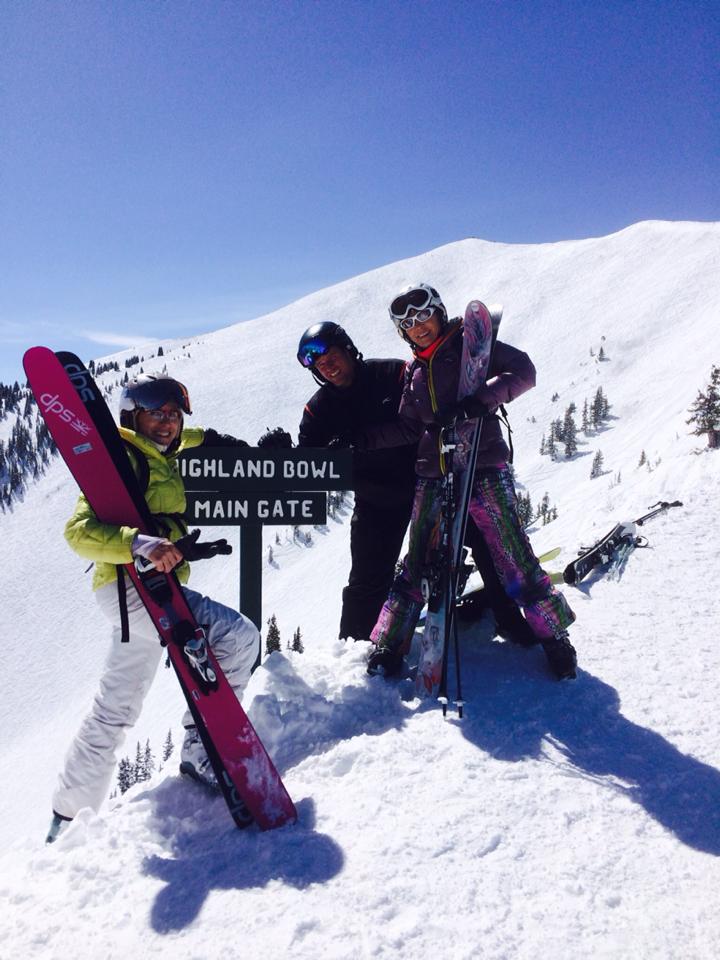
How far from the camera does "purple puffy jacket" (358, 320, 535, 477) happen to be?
4464 mm

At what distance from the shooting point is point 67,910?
2611 millimetres

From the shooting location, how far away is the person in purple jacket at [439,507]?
184 inches

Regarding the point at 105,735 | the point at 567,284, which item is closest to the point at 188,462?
the point at 105,735

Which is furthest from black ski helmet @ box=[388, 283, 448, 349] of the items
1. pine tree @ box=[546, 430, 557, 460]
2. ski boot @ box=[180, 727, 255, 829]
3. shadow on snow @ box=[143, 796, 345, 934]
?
pine tree @ box=[546, 430, 557, 460]

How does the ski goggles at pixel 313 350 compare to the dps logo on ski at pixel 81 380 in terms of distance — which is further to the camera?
the ski goggles at pixel 313 350

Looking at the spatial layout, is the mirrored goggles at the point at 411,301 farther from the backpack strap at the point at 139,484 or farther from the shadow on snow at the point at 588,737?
the shadow on snow at the point at 588,737

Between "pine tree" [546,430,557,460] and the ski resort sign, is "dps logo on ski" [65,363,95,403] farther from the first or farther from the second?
"pine tree" [546,430,557,460]

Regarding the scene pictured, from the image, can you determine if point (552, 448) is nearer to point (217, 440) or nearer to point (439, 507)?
point (217, 440)

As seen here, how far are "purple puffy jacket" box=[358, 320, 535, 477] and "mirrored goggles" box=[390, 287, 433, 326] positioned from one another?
302 millimetres

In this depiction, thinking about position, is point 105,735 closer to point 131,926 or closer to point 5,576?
point 131,926

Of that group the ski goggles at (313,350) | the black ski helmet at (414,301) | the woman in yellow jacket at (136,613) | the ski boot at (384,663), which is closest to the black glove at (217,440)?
the ski goggles at (313,350)

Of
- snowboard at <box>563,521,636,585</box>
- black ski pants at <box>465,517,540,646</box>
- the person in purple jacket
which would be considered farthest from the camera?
snowboard at <box>563,521,636,585</box>

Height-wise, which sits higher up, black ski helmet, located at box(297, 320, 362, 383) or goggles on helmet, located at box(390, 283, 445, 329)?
goggles on helmet, located at box(390, 283, 445, 329)

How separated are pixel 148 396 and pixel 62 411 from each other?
0.54 m
